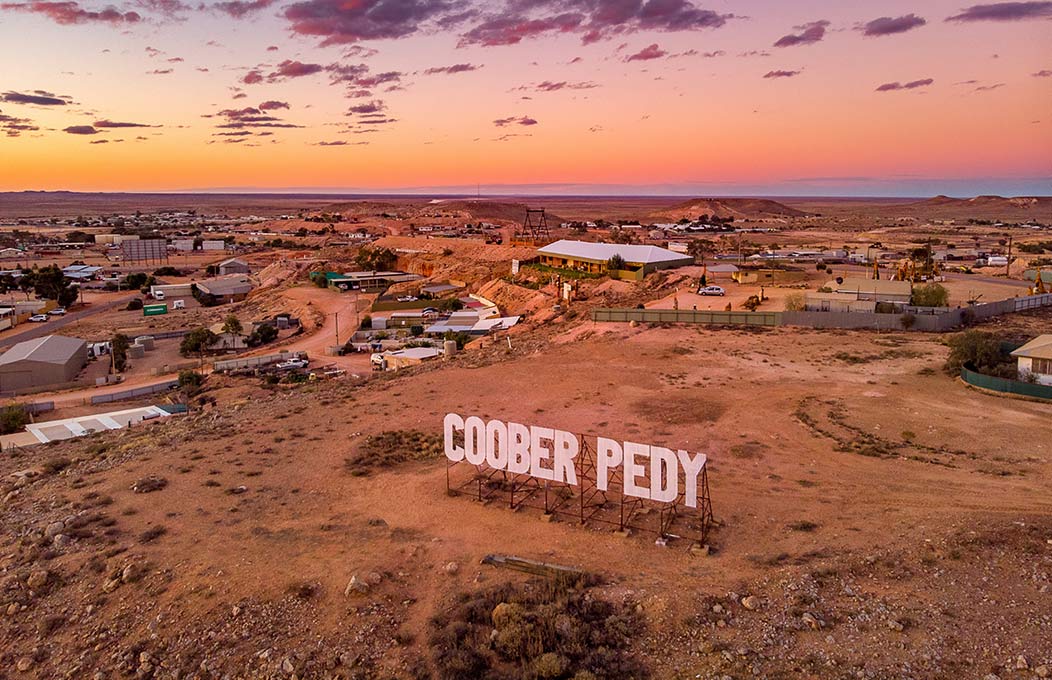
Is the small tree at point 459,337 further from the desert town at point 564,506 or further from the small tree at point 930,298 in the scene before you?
the small tree at point 930,298

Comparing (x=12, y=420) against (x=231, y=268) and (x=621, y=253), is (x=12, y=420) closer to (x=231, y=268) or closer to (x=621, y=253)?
(x=621, y=253)

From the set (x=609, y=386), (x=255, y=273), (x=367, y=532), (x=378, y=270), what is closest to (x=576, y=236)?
(x=378, y=270)

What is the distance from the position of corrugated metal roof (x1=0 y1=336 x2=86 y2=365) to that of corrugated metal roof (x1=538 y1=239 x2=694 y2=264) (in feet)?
164

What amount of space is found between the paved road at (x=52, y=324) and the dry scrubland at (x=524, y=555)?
48764mm

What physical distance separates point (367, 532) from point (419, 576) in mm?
3096

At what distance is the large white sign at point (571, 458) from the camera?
1867cm

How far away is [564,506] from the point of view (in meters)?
21.1

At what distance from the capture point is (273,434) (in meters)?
28.8

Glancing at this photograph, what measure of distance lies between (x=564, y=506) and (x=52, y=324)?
253ft

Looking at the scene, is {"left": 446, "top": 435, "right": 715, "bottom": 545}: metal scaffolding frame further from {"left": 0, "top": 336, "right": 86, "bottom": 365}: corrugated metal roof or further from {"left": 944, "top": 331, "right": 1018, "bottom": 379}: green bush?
{"left": 0, "top": 336, "right": 86, "bottom": 365}: corrugated metal roof

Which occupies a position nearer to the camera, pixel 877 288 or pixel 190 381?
pixel 190 381

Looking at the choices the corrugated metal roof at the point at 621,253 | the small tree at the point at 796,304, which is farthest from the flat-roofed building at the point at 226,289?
the small tree at the point at 796,304

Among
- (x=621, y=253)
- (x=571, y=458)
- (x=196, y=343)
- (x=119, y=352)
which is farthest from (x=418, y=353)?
(x=621, y=253)

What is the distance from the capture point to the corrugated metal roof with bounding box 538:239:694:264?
7556cm
